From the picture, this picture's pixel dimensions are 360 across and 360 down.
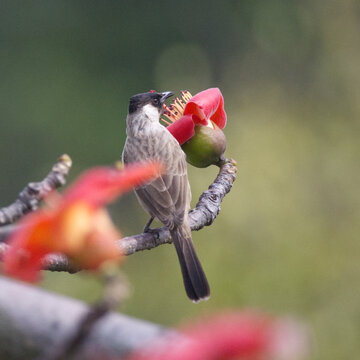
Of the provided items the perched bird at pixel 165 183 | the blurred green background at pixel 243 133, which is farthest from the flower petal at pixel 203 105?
the blurred green background at pixel 243 133

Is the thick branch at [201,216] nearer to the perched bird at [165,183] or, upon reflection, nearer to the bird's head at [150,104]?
the perched bird at [165,183]

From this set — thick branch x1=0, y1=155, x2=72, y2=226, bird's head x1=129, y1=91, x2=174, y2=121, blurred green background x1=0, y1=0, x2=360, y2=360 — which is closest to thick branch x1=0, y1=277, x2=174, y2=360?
thick branch x1=0, y1=155, x2=72, y2=226

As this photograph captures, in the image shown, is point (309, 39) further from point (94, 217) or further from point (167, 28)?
point (94, 217)

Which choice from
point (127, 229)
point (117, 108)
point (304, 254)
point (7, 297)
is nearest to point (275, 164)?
point (304, 254)

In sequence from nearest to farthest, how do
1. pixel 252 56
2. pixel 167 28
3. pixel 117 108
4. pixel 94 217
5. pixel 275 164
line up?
pixel 94 217 → pixel 275 164 → pixel 252 56 → pixel 117 108 → pixel 167 28

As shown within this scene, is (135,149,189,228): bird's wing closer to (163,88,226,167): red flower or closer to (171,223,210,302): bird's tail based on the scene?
(171,223,210,302): bird's tail

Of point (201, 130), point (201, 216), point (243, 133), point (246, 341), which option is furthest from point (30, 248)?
point (243, 133)
